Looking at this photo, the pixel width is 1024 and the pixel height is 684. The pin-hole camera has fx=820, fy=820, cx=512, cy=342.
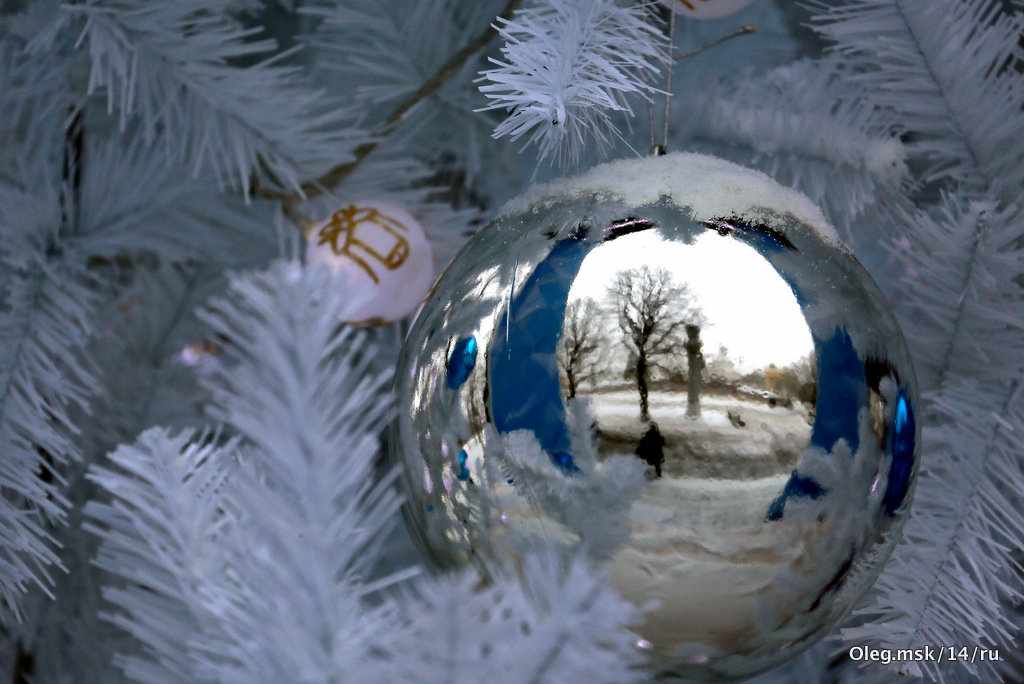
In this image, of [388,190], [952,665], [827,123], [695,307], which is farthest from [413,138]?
[952,665]

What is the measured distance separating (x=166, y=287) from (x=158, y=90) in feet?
0.60

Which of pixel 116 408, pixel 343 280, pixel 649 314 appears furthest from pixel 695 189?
pixel 116 408

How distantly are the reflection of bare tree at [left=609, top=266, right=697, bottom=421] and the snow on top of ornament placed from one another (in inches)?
1.5

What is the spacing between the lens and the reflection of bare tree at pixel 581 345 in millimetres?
335

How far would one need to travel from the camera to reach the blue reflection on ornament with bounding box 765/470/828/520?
339 mm

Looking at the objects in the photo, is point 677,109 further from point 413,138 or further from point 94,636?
point 94,636

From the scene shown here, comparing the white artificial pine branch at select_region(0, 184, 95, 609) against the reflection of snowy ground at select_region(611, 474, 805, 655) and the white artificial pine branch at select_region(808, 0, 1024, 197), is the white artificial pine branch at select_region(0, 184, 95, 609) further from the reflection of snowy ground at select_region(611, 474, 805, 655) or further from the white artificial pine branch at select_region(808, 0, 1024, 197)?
the white artificial pine branch at select_region(808, 0, 1024, 197)

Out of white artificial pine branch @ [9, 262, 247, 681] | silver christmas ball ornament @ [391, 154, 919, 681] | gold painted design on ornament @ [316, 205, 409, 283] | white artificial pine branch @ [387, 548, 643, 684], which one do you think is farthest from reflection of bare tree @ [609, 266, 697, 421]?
white artificial pine branch @ [9, 262, 247, 681]

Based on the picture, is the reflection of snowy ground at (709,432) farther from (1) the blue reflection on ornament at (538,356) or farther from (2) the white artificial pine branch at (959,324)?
(2) the white artificial pine branch at (959,324)

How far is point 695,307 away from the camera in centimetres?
34

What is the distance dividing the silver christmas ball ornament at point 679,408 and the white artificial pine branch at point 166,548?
0.37 ft

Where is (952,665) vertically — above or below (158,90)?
below

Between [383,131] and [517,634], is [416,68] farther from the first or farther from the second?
[517,634]

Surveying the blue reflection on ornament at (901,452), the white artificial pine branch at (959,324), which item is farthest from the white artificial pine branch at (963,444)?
the blue reflection on ornament at (901,452)
